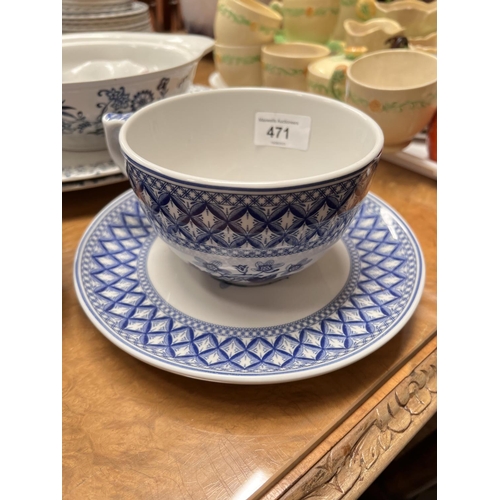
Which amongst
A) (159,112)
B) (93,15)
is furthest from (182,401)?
(93,15)

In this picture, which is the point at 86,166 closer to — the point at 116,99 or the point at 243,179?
A: the point at 116,99

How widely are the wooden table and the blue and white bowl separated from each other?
0.30 ft

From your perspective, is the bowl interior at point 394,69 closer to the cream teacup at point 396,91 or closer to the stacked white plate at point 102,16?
the cream teacup at point 396,91

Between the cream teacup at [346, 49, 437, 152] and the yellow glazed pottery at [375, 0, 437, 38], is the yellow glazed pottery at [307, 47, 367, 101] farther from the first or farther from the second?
the yellow glazed pottery at [375, 0, 437, 38]

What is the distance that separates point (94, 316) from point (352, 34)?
24.5 inches

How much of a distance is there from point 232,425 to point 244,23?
66cm

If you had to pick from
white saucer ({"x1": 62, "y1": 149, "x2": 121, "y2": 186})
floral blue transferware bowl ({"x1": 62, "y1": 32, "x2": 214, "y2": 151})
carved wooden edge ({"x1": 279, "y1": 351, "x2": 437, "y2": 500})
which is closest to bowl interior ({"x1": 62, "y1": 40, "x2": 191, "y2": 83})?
floral blue transferware bowl ({"x1": 62, "y1": 32, "x2": 214, "y2": 151})

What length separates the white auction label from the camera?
1.52 ft

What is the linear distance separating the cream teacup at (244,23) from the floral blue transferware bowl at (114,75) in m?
0.13

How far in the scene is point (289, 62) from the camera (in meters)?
0.74

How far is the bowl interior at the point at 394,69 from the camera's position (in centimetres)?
67

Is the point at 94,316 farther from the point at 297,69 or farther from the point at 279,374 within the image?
the point at 297,69

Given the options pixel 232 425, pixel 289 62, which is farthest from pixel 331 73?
pixel 232 425

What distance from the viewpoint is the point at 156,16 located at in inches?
50.5
